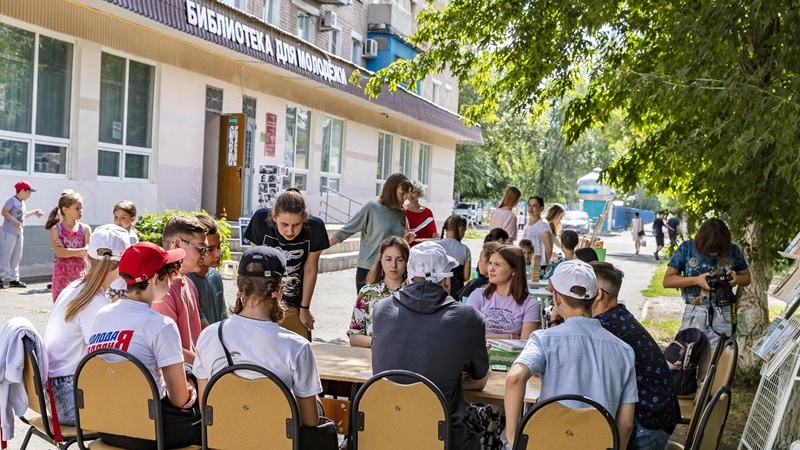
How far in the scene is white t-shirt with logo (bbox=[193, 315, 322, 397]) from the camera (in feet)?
12.3

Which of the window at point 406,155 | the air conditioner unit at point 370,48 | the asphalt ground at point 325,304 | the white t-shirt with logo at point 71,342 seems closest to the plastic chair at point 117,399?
the white t-shirt with logo at point 71,342

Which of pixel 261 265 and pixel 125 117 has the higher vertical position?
pixel 125 117

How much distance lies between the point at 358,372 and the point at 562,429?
4.68 ft

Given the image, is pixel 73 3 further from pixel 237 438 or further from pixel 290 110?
pixel 237 438

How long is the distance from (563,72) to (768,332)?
5.77 meters

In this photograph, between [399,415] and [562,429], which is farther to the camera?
[399,415]

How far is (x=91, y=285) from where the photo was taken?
4414 mm

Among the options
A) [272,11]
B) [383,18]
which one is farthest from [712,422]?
[383,18]

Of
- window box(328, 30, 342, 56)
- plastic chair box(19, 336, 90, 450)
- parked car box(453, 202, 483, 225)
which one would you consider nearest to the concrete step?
window box(328, 30, 342, 56)

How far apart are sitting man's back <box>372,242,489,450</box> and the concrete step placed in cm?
1308

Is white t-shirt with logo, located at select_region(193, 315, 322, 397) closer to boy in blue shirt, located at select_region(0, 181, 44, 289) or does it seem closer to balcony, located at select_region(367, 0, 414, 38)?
boy in blue shirt, located at select_region(0, 181, 44, 289)

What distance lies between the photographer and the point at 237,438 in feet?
12.3

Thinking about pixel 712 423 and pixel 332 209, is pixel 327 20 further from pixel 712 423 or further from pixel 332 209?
pixel 712 423

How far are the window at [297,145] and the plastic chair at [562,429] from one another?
59.6ft
